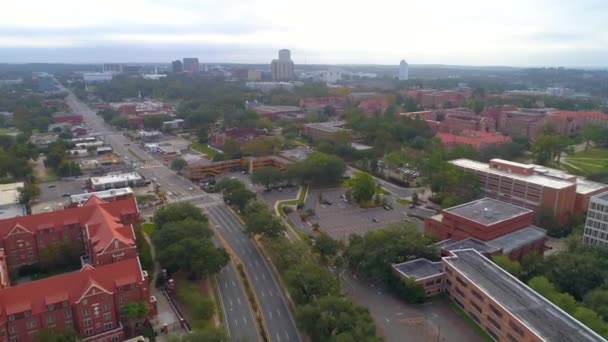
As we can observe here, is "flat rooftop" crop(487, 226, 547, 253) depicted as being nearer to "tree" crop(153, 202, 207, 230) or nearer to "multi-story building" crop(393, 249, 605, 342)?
"multi-story building" crop(393, 249, 605, 342)

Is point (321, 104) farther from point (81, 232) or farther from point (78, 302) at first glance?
point (78, 302)

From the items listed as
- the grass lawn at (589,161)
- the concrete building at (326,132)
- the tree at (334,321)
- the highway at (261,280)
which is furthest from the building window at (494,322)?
the concrete building at (326,132)

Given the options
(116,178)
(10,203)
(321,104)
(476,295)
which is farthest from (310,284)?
(321,104)

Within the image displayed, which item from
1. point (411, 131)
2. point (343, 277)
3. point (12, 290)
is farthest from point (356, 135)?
point (12, 290)

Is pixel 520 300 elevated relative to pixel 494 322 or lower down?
elevated

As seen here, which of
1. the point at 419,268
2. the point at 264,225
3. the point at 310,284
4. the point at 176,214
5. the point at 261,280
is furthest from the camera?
the point at 176,214

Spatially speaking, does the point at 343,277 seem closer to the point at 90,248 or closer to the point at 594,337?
the point at 594,337

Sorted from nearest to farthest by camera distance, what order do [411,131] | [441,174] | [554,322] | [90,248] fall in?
1. [554,322]
2. [90,248]
3. [441,174]
4. [411,131]
